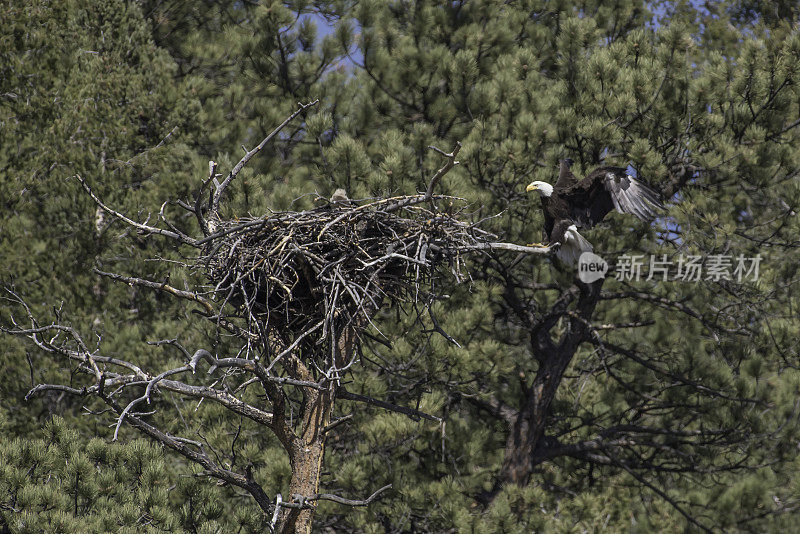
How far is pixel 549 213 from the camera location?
5.75 m

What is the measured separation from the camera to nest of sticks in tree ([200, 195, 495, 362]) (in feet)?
12.1

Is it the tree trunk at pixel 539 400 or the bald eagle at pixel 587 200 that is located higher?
the bald eagle at pixel 587 200

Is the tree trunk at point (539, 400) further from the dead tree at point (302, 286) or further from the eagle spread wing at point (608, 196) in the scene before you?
the dead tree at point (302, 286)

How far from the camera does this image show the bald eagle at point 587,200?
17.8ft

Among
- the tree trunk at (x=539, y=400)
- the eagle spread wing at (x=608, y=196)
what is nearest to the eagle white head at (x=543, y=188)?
the eagle spread wing at (x=608, y=196)

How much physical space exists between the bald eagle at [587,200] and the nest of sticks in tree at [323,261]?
1.65 metres

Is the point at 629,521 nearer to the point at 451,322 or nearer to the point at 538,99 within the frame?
the point at 451,322

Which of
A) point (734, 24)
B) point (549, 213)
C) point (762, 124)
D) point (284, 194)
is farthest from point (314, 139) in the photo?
point (734, 24)

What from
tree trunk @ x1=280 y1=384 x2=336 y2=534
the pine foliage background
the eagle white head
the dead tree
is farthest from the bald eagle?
tree trunk @ x1=280 y1=384 x2=336 y2=534

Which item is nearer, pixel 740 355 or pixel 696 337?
pixel 740 355

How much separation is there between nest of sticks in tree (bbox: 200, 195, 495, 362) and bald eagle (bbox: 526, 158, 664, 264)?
1653 mm

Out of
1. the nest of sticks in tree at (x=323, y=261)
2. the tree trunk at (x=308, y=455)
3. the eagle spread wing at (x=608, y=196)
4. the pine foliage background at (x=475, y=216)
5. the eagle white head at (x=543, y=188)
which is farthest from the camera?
the pine foliage background at (x=475, y=216)

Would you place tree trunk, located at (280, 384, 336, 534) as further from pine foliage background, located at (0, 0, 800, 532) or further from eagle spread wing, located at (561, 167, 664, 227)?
eagle spread wing, located at (561, 167, 664, 227)

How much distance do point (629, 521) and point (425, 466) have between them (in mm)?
2348
